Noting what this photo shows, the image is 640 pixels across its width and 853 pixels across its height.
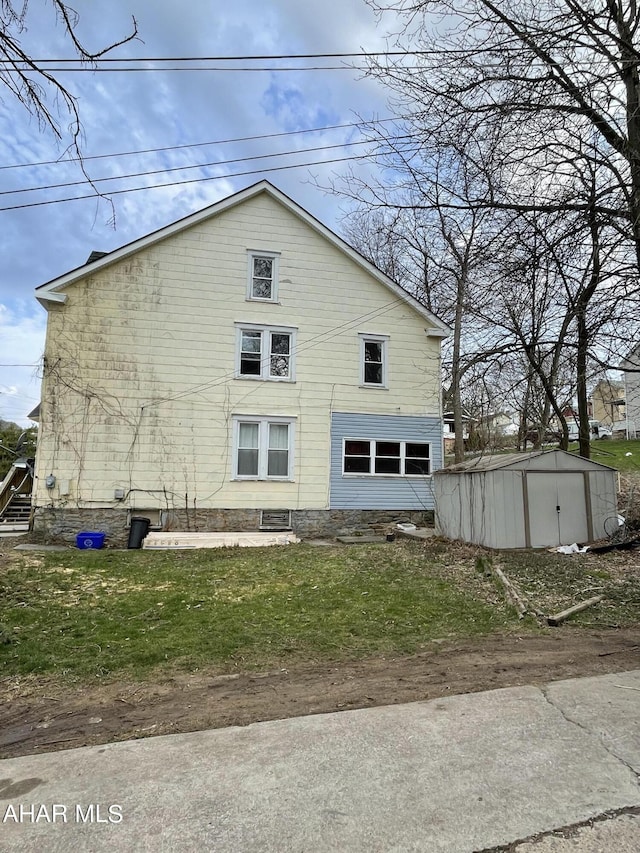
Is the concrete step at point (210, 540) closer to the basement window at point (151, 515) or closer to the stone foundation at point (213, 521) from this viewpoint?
the basement window at point (151, 515)

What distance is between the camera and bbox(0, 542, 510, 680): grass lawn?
4.82m

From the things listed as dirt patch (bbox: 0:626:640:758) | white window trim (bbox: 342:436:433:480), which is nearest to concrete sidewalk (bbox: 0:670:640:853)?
dirt patch (bbox: 0:626:640:758)

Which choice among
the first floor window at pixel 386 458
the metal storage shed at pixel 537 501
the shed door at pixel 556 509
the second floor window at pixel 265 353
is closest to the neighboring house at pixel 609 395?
the metal storage shed at pixel 537 501

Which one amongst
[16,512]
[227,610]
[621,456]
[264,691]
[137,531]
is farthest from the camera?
[621,456]

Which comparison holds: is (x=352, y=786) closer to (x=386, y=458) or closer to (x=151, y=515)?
(x=151, y=515)

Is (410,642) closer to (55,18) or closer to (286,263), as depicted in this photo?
(55,18)

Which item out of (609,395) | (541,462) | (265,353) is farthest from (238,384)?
(609,395)

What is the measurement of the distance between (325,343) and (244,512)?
5.31 m

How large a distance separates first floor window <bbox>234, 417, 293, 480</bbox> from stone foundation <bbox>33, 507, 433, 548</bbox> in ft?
3.52

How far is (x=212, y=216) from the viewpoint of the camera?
560 inches

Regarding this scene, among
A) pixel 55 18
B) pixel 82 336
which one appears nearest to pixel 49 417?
pixel 82 336

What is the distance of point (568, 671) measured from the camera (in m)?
4.36

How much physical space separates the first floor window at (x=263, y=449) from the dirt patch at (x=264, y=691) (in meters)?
9.41

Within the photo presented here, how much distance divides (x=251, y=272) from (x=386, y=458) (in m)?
6.66
